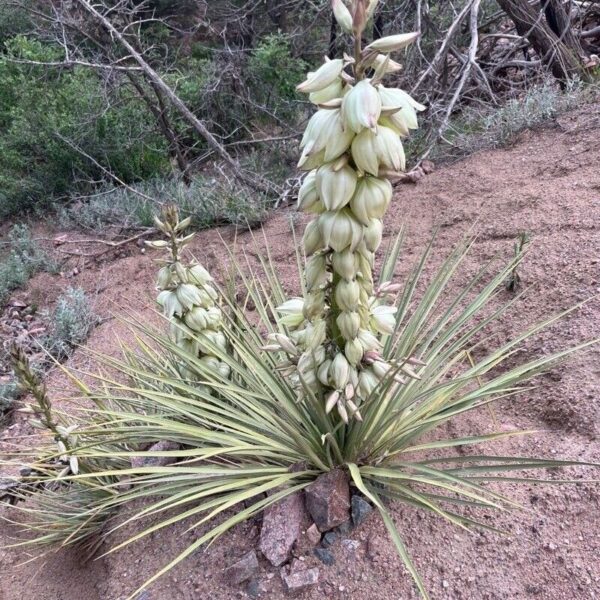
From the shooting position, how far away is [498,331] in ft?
6.57

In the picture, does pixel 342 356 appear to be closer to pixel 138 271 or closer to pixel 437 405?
pixel 437 405

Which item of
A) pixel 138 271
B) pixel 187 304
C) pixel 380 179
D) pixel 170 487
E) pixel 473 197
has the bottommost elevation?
pixel 138 271

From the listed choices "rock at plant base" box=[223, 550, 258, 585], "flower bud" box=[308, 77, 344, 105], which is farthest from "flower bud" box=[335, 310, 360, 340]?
"rock at plant base" box=[223, 550, 258, 585]


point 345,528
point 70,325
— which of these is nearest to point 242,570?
point 345,528

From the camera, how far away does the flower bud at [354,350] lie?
4.01 ft

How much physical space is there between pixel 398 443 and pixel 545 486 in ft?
1.35

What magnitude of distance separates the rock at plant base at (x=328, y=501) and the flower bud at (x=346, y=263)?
0.61 m

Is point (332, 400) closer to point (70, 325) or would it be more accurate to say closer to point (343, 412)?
point (343, 412)

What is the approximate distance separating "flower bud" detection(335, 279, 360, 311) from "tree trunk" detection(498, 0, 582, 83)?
338 cm

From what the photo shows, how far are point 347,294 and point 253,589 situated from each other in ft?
2.74

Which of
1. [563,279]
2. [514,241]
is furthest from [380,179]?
[514,241]

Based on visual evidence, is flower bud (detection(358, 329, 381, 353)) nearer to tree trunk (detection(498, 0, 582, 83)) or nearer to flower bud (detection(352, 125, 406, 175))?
flower bud (detection(352, 125, 406, 175))

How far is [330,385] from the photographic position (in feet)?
4.23

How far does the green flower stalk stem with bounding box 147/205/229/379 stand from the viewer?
1540 millimetres
